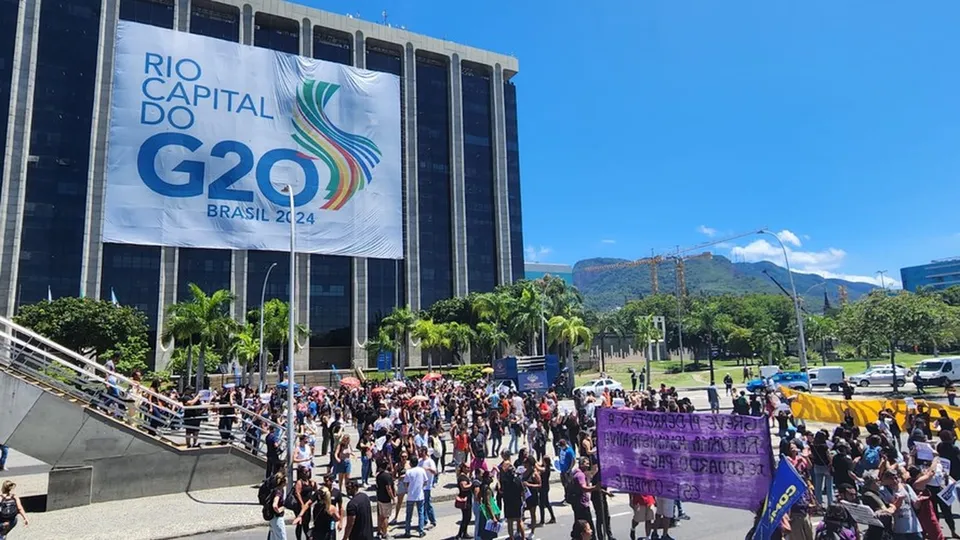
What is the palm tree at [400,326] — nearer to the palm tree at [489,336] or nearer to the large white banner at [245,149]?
the palm tree at [489,336]

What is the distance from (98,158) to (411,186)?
33.4m

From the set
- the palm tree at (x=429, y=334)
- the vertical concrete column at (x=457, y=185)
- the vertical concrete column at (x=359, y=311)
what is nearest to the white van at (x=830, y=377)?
the palm tree at (x=429, y=334)

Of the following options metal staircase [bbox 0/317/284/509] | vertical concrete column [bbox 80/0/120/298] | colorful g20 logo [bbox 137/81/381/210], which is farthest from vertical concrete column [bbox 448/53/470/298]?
metal staircase [bbox 0/317/284/509]

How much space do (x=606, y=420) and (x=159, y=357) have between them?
6100 centimetres

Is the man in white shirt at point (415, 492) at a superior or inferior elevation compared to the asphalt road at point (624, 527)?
superior

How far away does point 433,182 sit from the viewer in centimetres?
7825

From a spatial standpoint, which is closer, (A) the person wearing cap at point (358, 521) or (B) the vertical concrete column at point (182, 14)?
(A) the person wearing cap at point (358, 521)

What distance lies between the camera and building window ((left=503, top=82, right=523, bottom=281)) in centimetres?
8338

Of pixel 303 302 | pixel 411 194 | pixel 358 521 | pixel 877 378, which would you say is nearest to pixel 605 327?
pixel 411 194

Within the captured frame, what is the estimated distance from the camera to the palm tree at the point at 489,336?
6431cm

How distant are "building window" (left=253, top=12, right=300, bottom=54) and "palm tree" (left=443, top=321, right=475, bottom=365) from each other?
3857 cm

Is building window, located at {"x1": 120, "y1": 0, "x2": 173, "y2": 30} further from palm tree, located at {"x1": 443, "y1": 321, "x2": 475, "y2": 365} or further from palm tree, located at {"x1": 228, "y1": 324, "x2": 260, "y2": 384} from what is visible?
palm tree, located at {"x1": 443, "y1": 321, "x2": 475, "y2": 365}

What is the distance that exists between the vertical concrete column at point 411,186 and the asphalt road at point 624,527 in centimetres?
6091

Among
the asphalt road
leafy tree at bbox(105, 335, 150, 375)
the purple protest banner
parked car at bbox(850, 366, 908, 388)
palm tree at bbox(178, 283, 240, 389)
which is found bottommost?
the asphalt road
